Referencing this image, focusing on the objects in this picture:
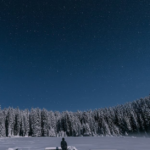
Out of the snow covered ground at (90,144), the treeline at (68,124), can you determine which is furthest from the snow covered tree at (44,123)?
the snow covered ground at (90,144)

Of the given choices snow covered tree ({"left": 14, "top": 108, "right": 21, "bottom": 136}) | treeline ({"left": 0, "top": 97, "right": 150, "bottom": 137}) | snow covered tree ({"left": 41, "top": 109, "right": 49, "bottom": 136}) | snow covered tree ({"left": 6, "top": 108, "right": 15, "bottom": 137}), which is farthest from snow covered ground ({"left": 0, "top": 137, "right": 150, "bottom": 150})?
snow covered tree ({"left": 14, "top": 108, "right": 21, "bottom": 136})

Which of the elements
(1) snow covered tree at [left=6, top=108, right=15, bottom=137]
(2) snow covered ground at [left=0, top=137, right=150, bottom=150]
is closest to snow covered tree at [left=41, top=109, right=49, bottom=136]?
(1) snow covered tree at [left=6, top=108, right=15, bottom=137]

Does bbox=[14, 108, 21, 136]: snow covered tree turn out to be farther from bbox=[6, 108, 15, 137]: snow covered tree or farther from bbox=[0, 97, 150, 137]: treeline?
bbox=[6, 108, 15, 137]: snow covered tree

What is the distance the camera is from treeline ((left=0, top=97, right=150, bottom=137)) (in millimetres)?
80169

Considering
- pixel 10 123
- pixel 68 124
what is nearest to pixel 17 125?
pixel 10 123

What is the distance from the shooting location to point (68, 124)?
95750 millimetres

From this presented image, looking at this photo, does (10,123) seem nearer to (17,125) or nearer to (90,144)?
(17,125)

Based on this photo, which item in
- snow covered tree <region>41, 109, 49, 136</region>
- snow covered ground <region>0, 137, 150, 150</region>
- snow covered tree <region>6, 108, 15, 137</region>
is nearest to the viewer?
snow covered ground <region>0, 137, 150, 150</region>

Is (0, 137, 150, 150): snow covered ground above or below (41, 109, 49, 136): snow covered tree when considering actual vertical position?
below

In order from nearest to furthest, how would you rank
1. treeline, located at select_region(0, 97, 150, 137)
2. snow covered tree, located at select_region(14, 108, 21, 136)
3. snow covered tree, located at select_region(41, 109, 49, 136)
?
snow covered tree, located at select_region(41, 109, 49, 136)
treeline, located at select_region(0, 97, 150, 137)
snow covered tree, located at select_region(14, 108, 21, 136)

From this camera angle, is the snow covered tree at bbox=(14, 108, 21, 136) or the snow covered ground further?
the snow covered tree at bbox=(14, 108, 21, 136)

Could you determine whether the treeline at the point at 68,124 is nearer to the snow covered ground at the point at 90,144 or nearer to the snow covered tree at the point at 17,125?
the snow covered tree at the point at 17,125

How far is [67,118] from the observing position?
96750mm

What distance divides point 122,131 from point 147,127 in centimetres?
1666
